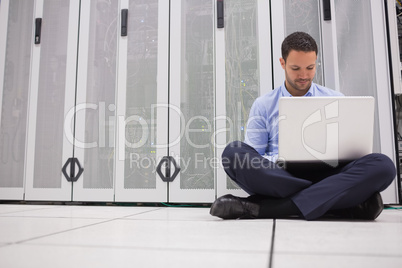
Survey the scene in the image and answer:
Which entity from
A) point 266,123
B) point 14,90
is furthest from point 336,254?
point 14,90

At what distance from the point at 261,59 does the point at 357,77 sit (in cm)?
69

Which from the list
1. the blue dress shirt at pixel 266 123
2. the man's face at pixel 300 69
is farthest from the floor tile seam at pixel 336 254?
the man's face at pixel 300 69

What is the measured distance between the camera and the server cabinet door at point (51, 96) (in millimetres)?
2736

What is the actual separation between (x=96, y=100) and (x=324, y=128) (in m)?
1.91

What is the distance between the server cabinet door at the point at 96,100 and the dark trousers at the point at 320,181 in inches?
54.0

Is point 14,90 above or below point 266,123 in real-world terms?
above

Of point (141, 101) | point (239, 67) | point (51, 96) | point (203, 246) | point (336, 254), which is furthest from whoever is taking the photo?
point (51, 96)

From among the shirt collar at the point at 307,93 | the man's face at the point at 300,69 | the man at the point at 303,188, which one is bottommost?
the man at the point at 303,188

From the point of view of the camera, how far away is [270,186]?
1.56 m

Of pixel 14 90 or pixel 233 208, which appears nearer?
pixel 233 208

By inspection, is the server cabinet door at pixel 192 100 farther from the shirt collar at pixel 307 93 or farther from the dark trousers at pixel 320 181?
the dark trousers at pixel 320 181

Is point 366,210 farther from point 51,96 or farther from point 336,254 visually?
point 51,96

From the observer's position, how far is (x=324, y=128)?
142cm

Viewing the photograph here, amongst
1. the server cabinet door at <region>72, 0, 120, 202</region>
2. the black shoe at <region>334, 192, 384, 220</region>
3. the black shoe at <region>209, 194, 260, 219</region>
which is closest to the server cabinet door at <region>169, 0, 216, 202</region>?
the server cabinet door at <region>72, 0, 120, 202</region>
